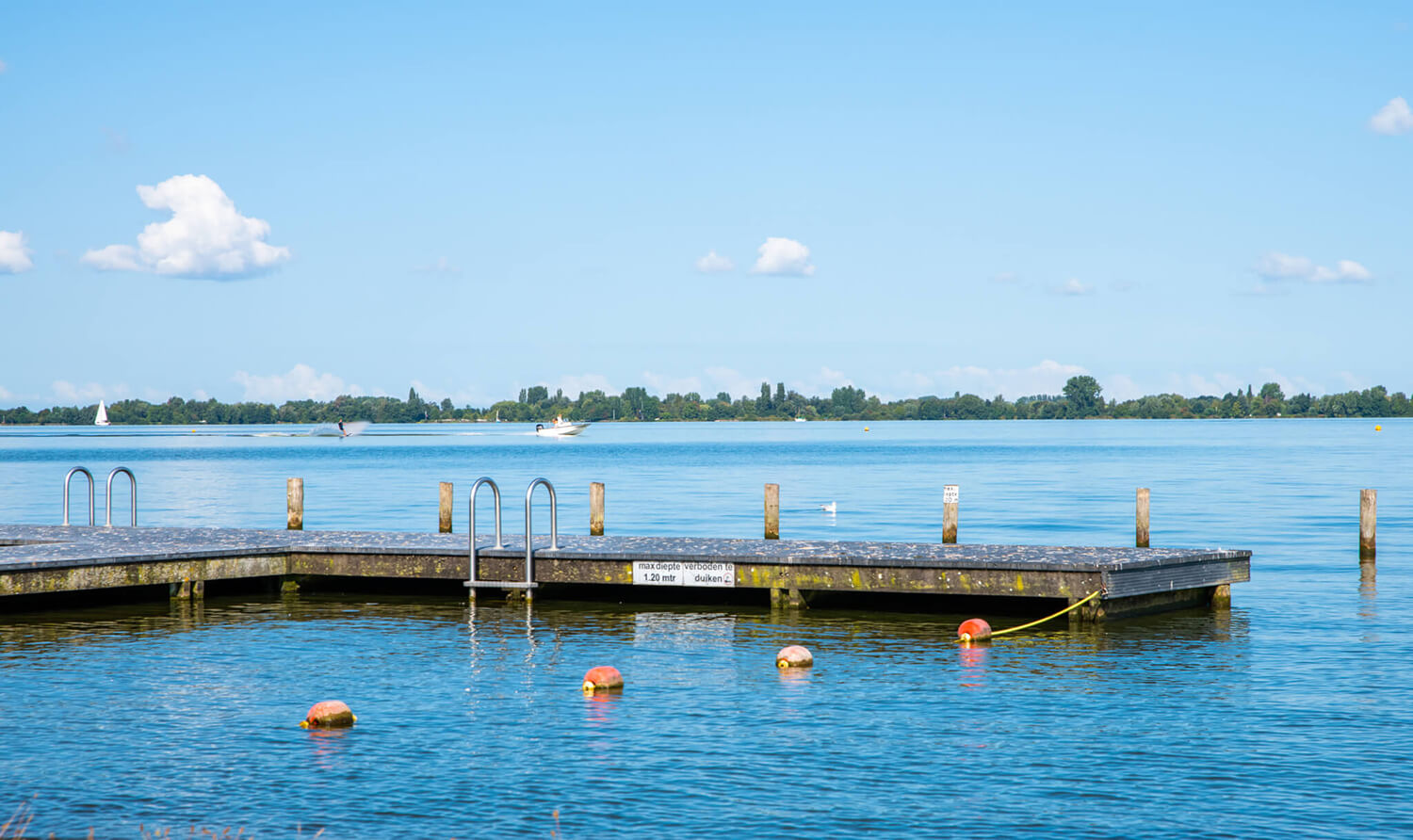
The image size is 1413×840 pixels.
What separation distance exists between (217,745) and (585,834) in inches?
187

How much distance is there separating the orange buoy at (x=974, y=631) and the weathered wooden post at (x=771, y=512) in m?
10.9

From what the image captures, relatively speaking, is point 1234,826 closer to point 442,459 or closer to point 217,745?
point 217,745

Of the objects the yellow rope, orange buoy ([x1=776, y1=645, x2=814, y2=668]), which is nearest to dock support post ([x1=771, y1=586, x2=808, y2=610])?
the yellow rope

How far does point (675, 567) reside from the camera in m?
23.8

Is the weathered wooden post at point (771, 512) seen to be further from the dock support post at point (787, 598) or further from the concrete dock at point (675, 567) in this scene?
the dock support post at point (787, 598)

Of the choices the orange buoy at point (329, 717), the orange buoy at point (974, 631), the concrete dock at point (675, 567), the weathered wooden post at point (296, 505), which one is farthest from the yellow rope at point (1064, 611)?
the weathered wooden post at point (296, 505)

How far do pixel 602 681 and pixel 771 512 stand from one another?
14861 mm

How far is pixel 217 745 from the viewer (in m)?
14.3

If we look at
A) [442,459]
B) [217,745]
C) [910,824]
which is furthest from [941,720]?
[442,459]

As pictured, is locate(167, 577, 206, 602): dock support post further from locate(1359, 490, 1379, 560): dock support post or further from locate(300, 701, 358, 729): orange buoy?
locate(1359, 490, 1379, 560): dock support post

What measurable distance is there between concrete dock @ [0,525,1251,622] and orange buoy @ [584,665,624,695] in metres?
6.39

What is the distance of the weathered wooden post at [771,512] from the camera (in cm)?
3156

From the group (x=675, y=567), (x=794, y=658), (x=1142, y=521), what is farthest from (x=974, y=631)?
(x=1142, y=521)

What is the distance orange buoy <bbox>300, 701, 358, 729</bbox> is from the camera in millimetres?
15125
